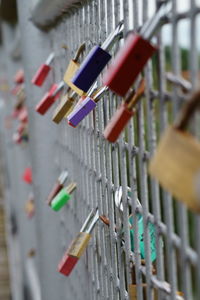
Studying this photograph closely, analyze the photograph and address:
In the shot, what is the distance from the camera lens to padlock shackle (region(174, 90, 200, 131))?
19.3 inches

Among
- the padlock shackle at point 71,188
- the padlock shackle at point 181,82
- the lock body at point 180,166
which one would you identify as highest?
the padlock shackle at point 181,82

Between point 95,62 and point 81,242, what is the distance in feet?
1.15

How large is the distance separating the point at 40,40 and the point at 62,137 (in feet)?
0.79

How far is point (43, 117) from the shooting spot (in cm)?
161

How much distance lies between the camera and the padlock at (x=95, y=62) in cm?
83

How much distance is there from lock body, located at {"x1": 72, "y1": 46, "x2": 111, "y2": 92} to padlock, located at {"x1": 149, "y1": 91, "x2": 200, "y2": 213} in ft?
1.14

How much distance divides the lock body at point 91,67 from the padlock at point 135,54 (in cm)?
20

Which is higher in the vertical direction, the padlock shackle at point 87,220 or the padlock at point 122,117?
the padlock at point 122,117

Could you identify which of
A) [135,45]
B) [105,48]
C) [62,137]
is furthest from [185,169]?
[62,137]

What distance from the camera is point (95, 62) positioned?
0.85m

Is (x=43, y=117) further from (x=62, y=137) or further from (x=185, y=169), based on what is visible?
(x=185, y=169)

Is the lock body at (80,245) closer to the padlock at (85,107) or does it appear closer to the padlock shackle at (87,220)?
the padlock shackle at (87,220)

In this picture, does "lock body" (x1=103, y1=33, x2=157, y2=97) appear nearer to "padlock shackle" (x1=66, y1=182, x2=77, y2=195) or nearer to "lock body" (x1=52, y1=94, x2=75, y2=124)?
"lock body" (x1=52, y1=94, x2=75, y2=124)

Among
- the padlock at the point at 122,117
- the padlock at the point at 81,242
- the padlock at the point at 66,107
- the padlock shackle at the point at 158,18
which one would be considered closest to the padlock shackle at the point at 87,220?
the padlock at the point at 81,242
